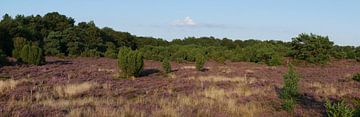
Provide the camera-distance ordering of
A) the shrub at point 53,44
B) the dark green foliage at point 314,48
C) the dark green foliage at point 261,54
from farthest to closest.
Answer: the dark green foliage at point 261,54
the shrub at point 53,44
the dark green foliage at point 314,48

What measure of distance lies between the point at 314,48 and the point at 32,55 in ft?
118

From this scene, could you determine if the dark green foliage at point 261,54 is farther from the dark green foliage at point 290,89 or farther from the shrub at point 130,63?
the dark green foliage at point 290,89

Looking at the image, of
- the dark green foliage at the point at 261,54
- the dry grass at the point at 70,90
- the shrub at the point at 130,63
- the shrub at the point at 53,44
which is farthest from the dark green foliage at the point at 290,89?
the shrub at the point at 53,44

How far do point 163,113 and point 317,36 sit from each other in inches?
2026

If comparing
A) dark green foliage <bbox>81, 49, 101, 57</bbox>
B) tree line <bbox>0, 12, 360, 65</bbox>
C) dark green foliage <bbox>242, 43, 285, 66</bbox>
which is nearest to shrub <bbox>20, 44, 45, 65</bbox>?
tree line <bbox>0, 12, 360, 65</bbox>

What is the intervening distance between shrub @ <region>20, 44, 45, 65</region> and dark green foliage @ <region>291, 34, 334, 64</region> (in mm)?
34096

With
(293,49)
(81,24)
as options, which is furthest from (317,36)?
(81,24)

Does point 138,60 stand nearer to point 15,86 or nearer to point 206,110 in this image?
point 15,86

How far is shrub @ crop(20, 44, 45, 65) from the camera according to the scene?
3716cm

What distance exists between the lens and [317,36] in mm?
58406

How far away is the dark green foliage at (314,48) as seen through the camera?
5716 centimetres

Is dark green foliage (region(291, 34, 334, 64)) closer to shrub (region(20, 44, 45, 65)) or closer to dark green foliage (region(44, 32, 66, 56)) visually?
dark green foliage (region(44, 32, 66, 56))

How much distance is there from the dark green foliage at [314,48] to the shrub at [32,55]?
112 feet

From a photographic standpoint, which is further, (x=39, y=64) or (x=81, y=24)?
(x=81, y=24)
